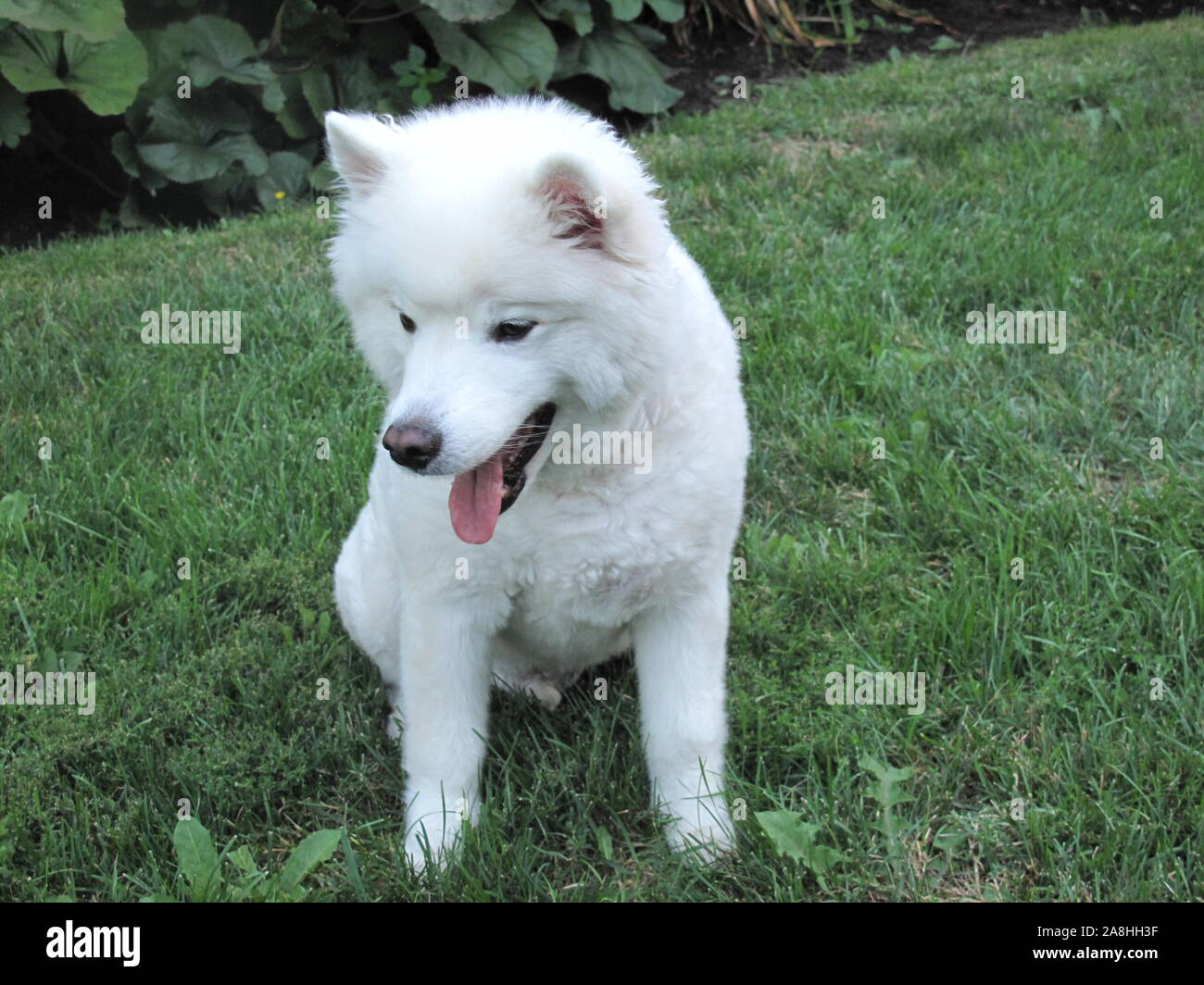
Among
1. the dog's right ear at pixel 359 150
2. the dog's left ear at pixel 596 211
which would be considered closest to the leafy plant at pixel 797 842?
the dog's left ear at pixel 596 211

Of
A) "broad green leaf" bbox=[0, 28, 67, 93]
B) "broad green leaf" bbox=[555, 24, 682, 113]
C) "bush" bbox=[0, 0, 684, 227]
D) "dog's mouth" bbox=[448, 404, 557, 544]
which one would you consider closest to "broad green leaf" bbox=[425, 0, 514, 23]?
"bush" bbox=[0, 0, 684, 227]

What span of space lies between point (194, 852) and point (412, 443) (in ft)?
3.13

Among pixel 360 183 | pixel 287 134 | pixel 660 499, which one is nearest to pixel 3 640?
pixel 360 183

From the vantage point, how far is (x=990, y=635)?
9.21 feet

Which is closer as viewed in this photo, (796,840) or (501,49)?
(796,840)

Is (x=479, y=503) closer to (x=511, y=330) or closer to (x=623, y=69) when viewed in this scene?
(x=511, y=330)

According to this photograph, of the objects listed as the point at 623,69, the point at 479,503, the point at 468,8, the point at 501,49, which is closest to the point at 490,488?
the point at 479,503

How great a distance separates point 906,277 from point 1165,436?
126 centimetres

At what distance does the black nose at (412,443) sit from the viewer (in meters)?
2.01

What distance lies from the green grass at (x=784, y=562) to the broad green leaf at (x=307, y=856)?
2.9 inches

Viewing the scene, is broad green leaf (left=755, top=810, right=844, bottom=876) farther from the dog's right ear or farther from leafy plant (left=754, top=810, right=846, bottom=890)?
the dog's right ear

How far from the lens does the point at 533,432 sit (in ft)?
7.31

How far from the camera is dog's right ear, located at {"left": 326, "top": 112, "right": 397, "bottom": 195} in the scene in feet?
7.04

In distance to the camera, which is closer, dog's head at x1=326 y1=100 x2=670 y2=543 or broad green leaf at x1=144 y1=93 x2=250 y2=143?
dog's head at x1=326 y1=100 x2=670 y2=543
